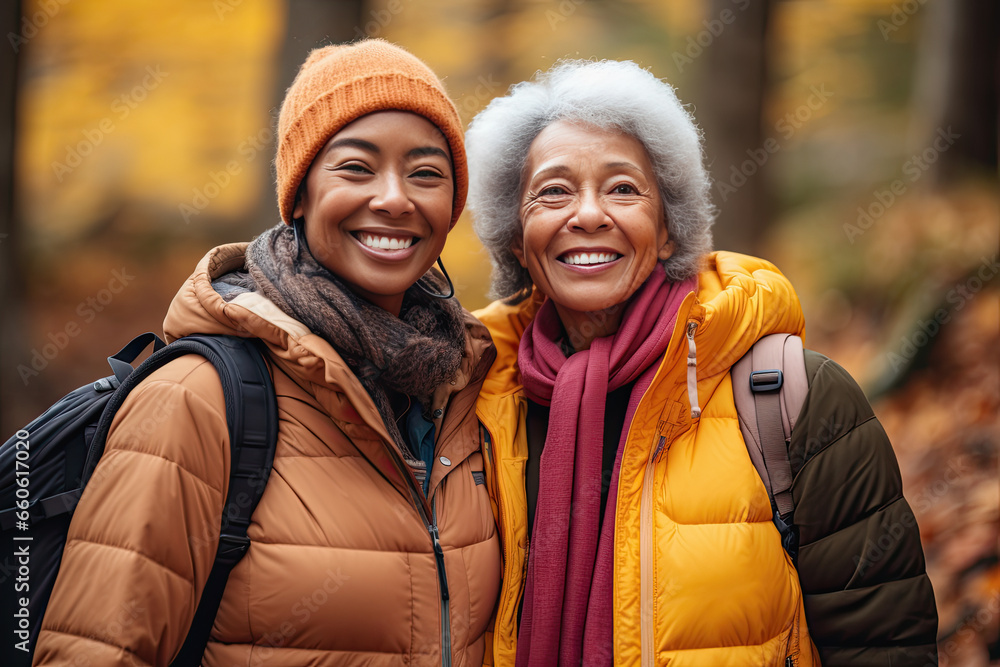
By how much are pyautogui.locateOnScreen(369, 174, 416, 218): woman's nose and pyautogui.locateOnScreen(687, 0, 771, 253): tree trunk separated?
10.2 feet

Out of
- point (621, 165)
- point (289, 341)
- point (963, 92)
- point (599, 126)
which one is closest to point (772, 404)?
point (621, 165)

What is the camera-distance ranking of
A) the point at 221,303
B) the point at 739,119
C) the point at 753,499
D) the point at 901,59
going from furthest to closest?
the point at 901,59 → the point at 739,119 → the point at 753,499 → the point at 221,303

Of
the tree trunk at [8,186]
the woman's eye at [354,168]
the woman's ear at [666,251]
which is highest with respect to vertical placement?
the tree trunk at [8,186]

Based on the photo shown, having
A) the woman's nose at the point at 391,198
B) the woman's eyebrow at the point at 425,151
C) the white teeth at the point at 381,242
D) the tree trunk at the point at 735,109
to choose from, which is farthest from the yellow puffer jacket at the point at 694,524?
the tree trunk at the point at 735,109

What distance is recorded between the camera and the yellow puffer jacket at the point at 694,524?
2203mm

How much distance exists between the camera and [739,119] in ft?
16.5

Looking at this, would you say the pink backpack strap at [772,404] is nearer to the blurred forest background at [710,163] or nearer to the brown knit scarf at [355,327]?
the brown knit scarf at [355,327]

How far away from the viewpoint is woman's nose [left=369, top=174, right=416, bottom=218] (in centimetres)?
230

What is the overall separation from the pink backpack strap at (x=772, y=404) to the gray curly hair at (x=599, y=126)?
1.41 feet

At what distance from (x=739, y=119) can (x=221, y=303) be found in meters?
3.98

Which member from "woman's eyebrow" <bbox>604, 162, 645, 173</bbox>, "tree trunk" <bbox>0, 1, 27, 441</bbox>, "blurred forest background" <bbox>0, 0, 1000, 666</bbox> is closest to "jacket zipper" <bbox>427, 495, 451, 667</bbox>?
"woman's eyebrow" <bbox>604, 162, 645, 173</bbox>

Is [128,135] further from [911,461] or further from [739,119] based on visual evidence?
[911,461]

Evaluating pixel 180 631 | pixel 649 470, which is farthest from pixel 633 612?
pixel 180 631

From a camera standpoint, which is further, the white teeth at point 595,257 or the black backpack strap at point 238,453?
the white teeth at point 595,257
